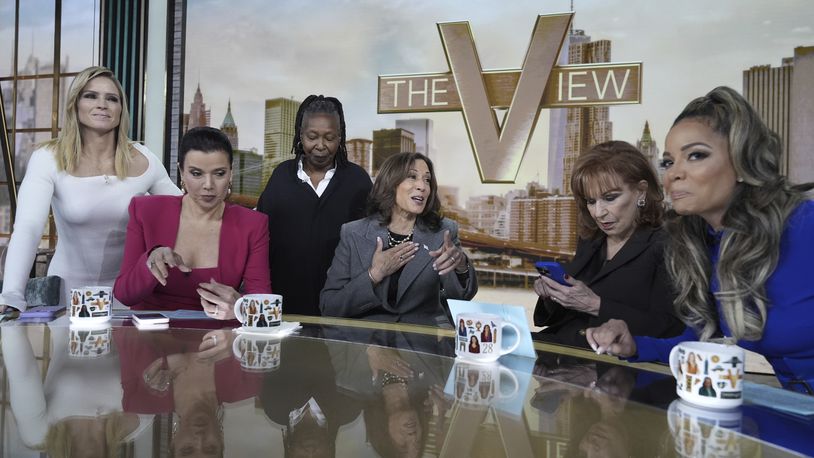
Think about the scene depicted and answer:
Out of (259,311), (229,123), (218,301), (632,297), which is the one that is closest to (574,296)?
(632,297)

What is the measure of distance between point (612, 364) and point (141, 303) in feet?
4.84

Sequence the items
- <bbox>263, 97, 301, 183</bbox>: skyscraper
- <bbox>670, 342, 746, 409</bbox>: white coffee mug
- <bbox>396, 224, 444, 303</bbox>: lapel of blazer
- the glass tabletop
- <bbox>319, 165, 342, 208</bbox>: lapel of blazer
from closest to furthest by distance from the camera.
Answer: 1. the glass tabletop
2. <bbox>670, 342, 746, 409</bbox>: white coffee mug
3. <bbox>396, 224, 444, 303</bbox>: lapel of blazer
4. <bbox>319, 165, 342, 208</bbox>: lapel of blazer
5. <bbox>263, 97, 301, 183</bbox>: skyscraper

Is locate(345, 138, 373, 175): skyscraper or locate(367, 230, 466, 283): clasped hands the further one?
locate(345, 138, 373, 175): skyscraper

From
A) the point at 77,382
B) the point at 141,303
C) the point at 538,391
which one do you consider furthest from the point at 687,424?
the point at 141,303

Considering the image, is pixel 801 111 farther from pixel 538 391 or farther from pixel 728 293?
pixel 538 391

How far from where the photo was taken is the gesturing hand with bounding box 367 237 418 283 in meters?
2.14

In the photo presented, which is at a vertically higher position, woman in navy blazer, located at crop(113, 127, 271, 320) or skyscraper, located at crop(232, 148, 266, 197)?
skyscraper, located at crop(232, 148, 266, 197)

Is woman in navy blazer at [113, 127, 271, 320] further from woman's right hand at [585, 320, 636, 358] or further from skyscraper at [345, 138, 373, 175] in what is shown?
skyscraper at [345, 138, 373, 175]

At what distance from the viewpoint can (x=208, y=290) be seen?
1.81 m

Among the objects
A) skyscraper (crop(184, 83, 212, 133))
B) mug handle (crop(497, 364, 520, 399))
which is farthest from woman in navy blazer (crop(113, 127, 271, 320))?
skyscraper (crop(184, 83, 212, 133))

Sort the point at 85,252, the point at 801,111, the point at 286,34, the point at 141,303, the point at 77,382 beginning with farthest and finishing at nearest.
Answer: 1. the point at 286,34
2. the point at 801,111
3. the point at 85,252
4. the point at 141,303
5. the point at 77,382

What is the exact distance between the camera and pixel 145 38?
16.9ft

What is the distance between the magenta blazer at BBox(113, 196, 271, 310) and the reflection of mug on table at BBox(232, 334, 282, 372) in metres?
0.65

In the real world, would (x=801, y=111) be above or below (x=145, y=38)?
below
